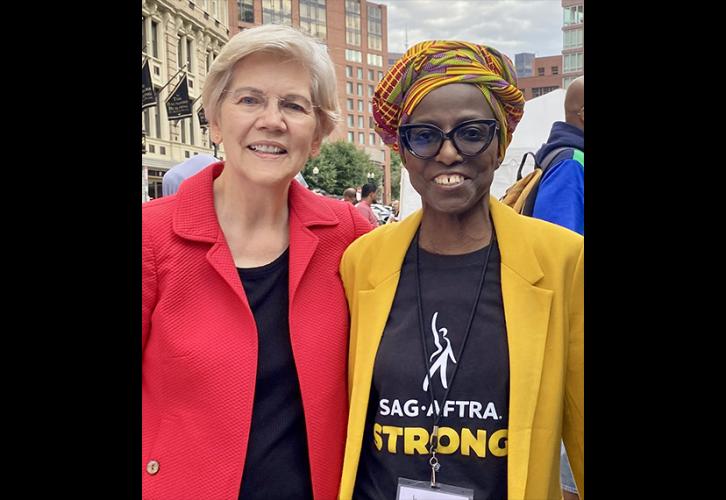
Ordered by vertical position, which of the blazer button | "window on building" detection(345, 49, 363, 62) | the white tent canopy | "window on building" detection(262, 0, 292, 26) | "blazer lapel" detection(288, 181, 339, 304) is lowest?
the blazer button

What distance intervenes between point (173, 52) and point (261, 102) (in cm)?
1715

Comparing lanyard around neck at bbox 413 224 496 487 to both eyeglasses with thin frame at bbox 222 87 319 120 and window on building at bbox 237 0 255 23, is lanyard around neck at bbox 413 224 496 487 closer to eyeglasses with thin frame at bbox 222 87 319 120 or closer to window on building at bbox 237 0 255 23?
eyeglasses with thin frame at bbox 222 87 319 120

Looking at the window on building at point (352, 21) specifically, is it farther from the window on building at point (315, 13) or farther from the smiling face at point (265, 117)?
the smiling face at point (265, 117)

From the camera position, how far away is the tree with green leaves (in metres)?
49.4

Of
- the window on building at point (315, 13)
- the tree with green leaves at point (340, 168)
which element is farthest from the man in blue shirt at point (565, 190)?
the window on building at point (315, 13)

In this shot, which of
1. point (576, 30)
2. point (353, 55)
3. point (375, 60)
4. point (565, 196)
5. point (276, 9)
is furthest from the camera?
point (375, 60)

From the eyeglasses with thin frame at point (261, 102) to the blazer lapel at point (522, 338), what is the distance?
813mm

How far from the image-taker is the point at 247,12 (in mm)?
50156

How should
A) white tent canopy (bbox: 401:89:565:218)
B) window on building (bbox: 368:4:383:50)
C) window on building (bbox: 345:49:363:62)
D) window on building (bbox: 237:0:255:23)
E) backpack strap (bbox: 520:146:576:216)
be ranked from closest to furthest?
1. backpack strap (bbox: 520:146:576:216)
2. white tent canopy (bbox: 401:89:565:218)
3. window on building (bbox: 237:0:255:23)
4. window on building (bbox: 345:49:363:62)
5. window on building (bbox: 368:4:383:50)

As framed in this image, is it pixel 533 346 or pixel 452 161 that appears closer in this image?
pixel 533 346

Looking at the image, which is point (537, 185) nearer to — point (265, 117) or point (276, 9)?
point (265, 117)

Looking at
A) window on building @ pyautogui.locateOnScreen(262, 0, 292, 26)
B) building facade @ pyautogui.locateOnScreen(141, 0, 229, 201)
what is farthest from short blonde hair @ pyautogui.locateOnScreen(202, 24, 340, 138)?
window on building @ pyautogui.locateOnScreen(262, 0, 292, 26)

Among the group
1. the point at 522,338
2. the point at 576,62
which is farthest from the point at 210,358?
the point at 576,62
